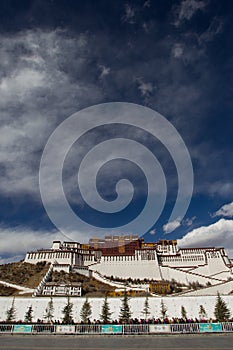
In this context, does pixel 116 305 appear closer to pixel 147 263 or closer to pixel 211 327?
pixel 211 327

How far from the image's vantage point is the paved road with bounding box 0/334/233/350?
19.0m

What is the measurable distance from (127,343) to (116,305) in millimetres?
25823

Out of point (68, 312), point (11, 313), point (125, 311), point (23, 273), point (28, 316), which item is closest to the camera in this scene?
point (68, 312)

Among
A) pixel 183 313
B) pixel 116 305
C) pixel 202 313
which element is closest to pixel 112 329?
pixel 116 305

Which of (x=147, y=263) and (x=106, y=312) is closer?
(x=106, y=312)

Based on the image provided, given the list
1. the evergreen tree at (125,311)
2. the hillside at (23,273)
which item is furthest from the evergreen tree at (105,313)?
the hillside at (23,273)

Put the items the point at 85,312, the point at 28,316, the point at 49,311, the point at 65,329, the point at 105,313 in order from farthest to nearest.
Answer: the point at 49,311
the point at 28,316
the point at 85,312
the point at 105,313
the point at 65,329

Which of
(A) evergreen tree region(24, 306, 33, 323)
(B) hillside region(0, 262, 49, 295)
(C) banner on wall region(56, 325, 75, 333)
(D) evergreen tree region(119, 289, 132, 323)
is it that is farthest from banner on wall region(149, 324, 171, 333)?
(B) hillside region(0, 262, 49, 295)

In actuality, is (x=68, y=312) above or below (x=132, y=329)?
above

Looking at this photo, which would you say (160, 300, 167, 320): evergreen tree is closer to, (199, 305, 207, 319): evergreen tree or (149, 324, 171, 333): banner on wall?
(199, 305, 207, 319): evergreen tree

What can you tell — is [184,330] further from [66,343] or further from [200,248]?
[200,248]

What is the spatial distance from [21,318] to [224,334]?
1413 inches

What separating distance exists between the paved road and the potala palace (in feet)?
190

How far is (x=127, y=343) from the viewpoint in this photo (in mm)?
21172
